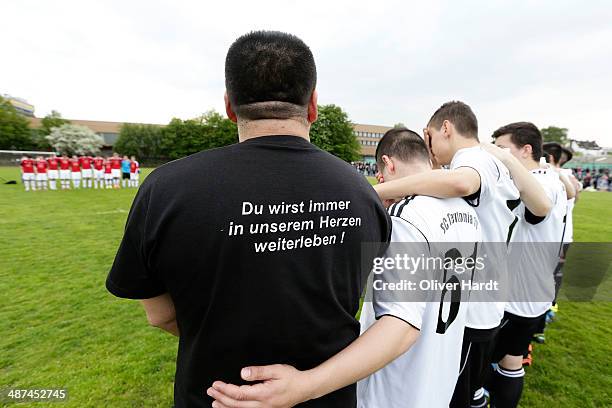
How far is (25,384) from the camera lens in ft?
10.6

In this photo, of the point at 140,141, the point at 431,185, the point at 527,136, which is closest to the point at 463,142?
the point at 431,185

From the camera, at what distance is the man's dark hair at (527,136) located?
3094mm

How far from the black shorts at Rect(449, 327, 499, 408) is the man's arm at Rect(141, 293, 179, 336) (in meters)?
1.96

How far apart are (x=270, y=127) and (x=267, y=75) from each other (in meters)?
0.17

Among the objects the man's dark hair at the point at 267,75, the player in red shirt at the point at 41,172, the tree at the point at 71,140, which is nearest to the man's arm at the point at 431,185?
the man's dark hair at the point at 267,75

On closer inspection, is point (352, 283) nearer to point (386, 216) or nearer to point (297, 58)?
point (386, 216)

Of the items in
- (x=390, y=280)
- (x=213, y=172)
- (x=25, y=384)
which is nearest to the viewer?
(x=213, y=172)

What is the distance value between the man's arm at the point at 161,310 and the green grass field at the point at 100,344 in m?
2.36

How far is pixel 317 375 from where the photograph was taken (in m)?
1.15

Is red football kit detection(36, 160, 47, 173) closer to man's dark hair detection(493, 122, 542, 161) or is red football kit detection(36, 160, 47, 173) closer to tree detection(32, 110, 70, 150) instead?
man's dark hair detection(493, 122, 542, 161)

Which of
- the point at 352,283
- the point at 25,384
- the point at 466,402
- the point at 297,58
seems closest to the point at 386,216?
the point at 352,283

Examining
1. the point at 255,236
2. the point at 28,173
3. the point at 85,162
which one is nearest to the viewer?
the point at 255,236

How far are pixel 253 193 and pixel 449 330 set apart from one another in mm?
1482

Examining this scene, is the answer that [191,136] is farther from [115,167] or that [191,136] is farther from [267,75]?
[267,75]
